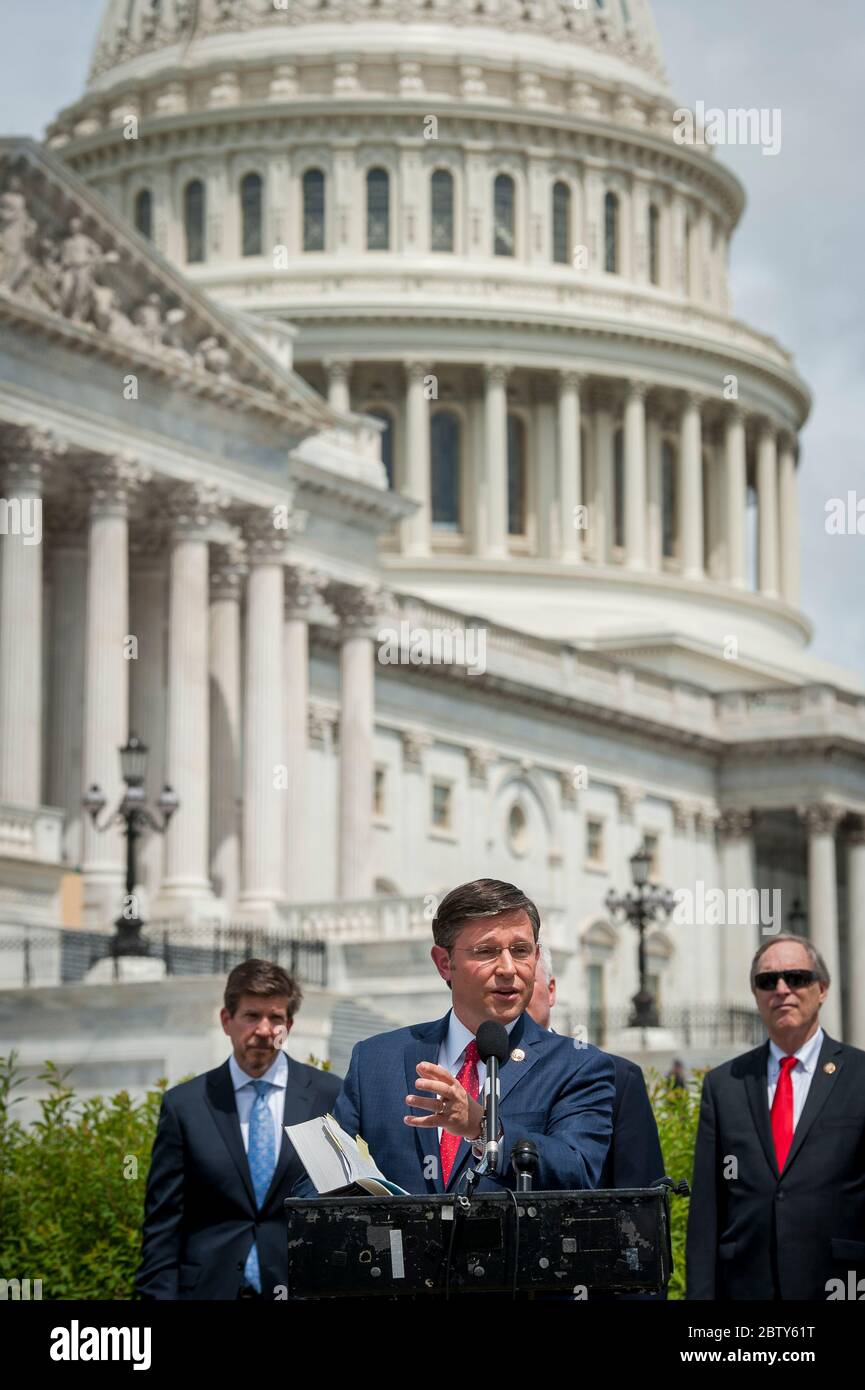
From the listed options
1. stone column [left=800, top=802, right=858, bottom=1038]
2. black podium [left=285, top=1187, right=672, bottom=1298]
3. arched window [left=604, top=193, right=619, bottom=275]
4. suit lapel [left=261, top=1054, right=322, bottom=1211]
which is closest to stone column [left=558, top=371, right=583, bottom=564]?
arched window [left=604, top=193, right=619, bottom=275]

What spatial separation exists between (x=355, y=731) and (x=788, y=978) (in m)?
49.2

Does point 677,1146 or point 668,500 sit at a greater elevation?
point 668,500

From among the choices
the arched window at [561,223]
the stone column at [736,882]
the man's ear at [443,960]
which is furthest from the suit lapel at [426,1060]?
the arched window at [561,223]

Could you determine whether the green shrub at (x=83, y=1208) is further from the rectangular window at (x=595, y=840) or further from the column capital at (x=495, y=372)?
the column capital at (x=495, y=372)

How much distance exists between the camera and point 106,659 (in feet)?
165

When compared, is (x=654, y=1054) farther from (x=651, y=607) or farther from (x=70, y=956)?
(x=651, y=607)

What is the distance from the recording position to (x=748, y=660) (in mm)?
92062

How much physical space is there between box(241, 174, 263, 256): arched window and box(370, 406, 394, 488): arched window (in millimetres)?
6660

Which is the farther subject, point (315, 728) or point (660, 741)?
point (660, 741)

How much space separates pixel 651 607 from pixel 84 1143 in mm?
79081

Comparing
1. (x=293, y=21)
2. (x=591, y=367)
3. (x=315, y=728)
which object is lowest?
(x=315, y=728)

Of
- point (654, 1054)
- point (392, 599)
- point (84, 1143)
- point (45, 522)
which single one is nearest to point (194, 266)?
point (392, 599)

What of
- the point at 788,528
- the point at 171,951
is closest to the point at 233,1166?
the point at 171,951

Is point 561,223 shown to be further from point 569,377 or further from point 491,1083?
point 491,1083
